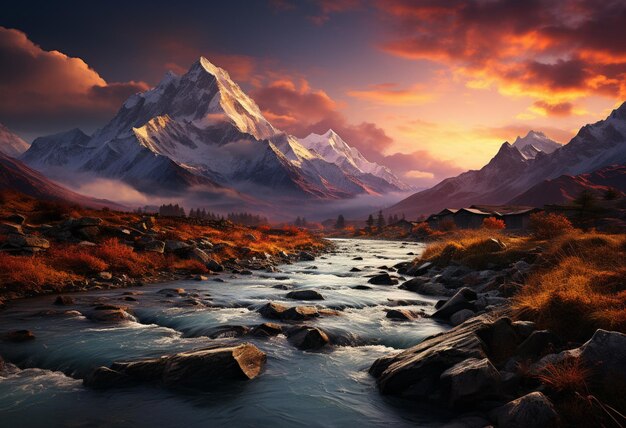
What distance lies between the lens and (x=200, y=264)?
27391 mm

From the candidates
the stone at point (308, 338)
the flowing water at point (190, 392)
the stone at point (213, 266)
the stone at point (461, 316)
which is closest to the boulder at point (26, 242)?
the flowing water at point (190, 392)

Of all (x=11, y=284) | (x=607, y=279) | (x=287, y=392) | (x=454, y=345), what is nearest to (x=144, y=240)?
(x=11, y=284)

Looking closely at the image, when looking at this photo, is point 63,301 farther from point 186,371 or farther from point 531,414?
point 531,414

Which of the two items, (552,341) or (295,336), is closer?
(552,341)

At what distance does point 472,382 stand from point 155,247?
982 inches

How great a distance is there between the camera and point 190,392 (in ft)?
27.3

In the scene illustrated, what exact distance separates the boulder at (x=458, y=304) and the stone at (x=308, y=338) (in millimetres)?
5172

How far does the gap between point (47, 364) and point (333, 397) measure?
7.50 meters

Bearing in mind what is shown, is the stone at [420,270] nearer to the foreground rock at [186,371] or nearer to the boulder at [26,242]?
the foreground rock at [186,371]

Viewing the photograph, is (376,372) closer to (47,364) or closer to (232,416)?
(232,416)

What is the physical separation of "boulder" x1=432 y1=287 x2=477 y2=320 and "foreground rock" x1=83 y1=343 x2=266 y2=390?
8224mm

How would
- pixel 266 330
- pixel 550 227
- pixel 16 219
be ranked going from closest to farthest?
pixel 266 330 < pixel 16 219 < pixel 550 227

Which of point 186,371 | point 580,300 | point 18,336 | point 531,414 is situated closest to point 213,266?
point 18,336

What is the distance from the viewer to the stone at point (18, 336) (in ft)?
35.8
